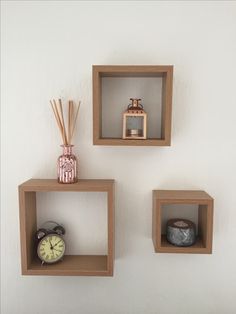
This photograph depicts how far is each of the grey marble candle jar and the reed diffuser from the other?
1.58ft

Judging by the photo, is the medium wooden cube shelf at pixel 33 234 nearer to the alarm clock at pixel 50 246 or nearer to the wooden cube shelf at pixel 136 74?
the alarm clock at pixel 50 246

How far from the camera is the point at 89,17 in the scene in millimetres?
1302

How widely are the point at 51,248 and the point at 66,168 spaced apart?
38cm

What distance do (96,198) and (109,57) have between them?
0.66 meters

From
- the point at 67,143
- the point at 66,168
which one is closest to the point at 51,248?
the point at 66,168

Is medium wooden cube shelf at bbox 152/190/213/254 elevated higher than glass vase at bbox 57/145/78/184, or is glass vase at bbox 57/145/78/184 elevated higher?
glass vase at bbox 57/145/78/184

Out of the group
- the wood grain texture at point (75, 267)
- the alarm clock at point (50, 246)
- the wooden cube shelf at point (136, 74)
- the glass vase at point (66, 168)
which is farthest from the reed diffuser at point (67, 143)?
Answer: the wood grain texture at point (75, 267)

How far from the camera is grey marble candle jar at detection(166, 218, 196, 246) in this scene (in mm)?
1233

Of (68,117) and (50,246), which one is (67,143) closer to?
(68,117)

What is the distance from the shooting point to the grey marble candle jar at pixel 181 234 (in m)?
1.23

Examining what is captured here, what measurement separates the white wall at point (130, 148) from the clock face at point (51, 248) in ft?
0.58

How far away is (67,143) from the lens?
4.28 ft

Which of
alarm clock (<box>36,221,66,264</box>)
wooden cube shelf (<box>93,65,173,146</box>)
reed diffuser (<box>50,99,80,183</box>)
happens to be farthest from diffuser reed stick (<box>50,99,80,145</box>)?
alarm clock (<box>36,221,66,264</box>)

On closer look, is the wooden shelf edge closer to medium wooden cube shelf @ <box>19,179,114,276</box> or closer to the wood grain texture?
medium wooden cube shelf @ <box>19,179,114,276</box>
